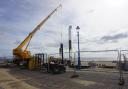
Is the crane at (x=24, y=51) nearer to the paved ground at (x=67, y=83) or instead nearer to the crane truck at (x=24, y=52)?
the crane truck at (x=24, y=52)

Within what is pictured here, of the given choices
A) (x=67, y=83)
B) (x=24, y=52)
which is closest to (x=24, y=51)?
(x=24, y=52)

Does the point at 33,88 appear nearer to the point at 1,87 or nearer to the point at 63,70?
the point at 1,87

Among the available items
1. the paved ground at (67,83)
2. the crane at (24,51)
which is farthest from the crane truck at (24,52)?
the paved ground at (67,83)

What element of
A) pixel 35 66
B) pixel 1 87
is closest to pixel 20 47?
pixel 35 66

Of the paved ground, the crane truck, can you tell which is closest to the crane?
the crane truck

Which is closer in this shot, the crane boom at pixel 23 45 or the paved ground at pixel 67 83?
the paved ground at pixel 67 83

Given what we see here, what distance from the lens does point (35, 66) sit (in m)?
31.2

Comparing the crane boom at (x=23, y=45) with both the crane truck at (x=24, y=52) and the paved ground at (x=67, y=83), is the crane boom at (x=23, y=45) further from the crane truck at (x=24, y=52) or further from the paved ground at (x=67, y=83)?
the paved ground at (x=67, y=83)

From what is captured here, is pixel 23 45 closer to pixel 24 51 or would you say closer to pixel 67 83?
pixel 24 51

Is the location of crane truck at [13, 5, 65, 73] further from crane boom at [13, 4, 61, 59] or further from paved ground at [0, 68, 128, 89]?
paved ground at [0, 68, 128, 89]

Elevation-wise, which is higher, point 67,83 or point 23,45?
point 23,45

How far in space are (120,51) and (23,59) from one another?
81.4 ft

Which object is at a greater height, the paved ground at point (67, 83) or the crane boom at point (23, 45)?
the crane boom at point (23, 45)

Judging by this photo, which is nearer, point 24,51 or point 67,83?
point 67,83
